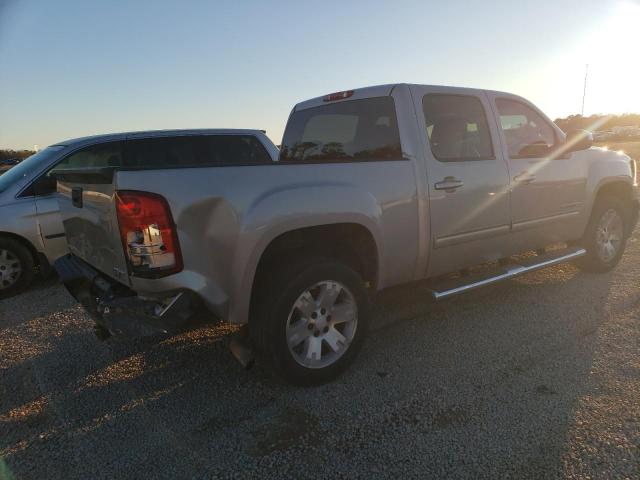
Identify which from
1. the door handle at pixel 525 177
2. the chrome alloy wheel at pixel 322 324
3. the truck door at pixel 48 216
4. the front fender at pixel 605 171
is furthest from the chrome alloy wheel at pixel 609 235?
the truck door at pixel 48 216

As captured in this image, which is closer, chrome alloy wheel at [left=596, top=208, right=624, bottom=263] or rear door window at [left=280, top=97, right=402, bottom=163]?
rear door window at [left=280, top=97, right=402, bottom=163]

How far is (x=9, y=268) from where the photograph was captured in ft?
17.0

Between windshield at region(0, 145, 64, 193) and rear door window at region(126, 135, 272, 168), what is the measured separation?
2.88 ft

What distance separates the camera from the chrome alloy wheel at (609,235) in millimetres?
5121

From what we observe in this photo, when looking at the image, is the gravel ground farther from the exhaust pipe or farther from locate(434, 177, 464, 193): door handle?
locate(434, 177, 464, 193): door handle

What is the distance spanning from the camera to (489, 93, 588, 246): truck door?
415 centimetres

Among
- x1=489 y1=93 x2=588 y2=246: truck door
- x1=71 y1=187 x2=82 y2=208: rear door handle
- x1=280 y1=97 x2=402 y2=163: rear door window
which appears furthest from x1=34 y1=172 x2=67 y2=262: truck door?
x1=489 y1=93 x2=588 y2=246: truck door

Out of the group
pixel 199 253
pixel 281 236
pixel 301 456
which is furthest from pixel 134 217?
pixel 301 456

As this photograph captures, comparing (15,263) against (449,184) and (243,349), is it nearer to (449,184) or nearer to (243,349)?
(243,349)

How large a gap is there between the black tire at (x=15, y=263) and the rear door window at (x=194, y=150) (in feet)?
5.13

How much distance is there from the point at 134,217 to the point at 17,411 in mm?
1561

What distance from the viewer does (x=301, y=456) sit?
2363 millimetres

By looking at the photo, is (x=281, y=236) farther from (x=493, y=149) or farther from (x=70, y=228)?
(x=493, y=149)

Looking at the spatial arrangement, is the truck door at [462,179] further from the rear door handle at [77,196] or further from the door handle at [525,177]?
the rear door handle at [77,196]
